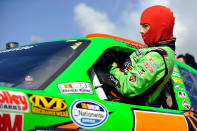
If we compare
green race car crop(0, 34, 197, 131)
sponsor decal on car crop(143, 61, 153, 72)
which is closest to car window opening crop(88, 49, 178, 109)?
green race car crop(0, 34, 197, 131)

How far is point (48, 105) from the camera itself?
1713 mm

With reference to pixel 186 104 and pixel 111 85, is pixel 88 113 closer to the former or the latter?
pixel 111 85

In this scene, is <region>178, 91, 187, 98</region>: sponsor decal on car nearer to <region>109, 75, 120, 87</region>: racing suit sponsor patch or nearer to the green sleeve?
the green sleeve

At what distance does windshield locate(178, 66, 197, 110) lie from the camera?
3168 mm

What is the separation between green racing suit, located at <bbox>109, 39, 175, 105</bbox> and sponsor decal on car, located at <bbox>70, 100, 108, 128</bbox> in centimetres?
40

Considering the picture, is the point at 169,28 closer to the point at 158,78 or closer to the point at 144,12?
the point at 144,12

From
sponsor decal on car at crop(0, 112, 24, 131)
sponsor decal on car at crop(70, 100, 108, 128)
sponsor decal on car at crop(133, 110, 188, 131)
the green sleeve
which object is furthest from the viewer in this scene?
the green sleeve

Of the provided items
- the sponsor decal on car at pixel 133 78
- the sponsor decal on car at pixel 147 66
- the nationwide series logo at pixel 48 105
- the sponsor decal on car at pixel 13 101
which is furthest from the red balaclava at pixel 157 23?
the sponsor decal on car at pixel 13 101

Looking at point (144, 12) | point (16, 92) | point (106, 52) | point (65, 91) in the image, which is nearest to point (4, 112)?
point (16, 92)

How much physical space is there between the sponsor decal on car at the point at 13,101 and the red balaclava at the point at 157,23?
1417 millimetres

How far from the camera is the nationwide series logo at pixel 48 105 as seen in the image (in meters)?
1.66

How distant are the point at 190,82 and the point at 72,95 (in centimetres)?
188

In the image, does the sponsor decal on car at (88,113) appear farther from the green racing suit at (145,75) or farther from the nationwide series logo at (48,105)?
the green racing suit at (145,75)

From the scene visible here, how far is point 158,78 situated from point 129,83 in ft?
0.84
